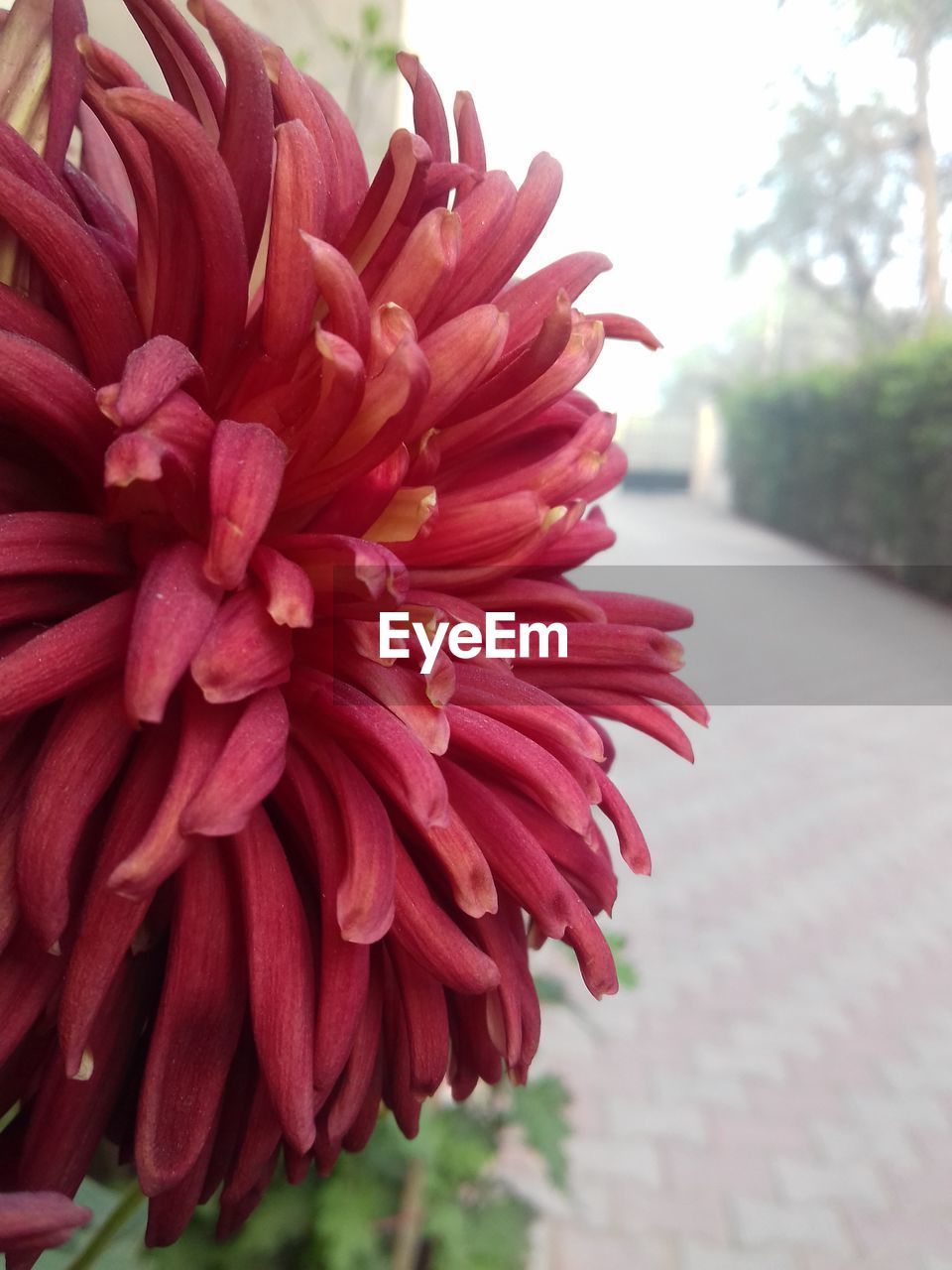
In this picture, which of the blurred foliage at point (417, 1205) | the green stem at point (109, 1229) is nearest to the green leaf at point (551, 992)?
the blurred foliage at point (417, 1205)

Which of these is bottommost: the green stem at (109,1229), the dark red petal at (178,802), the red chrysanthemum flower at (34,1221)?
the green stem at (109,1229)

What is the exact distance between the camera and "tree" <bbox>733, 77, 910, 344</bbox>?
212cm

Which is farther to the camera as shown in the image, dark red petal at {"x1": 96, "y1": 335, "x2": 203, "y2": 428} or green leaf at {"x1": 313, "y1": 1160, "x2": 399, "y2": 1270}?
green leaf at {"x1": 313, "y1": 1160, "x2": 399, "y2": 1270}

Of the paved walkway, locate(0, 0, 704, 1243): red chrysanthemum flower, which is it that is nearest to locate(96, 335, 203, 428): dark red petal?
locate(0, 0, 704, 1243): red chrysanthemum flower

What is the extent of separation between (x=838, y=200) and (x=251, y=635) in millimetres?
2995

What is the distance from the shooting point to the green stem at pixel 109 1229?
238 mm

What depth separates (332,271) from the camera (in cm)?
16

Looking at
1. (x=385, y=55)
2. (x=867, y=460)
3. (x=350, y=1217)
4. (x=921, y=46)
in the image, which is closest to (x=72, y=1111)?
(x=350, y=1217)

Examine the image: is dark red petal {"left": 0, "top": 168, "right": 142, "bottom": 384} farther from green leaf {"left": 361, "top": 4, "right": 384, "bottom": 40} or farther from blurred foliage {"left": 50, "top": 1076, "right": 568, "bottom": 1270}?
green leaf {"left": 361, "top": 4, "right": 384, "bottom": 40}

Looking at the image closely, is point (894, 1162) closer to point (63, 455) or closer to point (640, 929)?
point (640, 929)

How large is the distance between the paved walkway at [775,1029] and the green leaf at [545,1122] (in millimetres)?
101

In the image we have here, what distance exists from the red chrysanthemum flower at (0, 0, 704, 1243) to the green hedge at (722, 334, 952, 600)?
2.59 m
